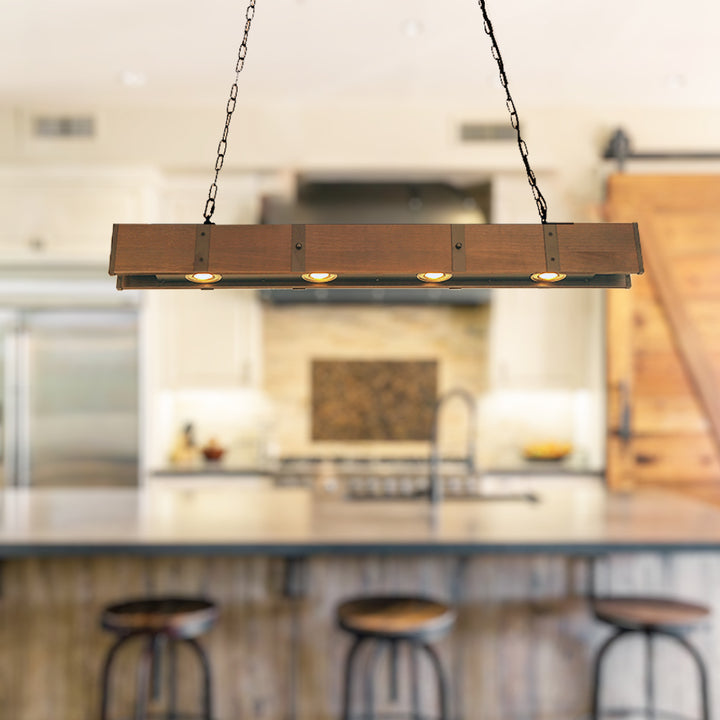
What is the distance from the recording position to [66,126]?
4633 millimetres

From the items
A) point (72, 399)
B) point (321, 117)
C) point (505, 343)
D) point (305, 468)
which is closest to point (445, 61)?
point (321, 117)

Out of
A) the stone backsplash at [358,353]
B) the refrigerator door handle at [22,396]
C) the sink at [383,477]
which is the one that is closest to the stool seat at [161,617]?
the sink at [383,477]

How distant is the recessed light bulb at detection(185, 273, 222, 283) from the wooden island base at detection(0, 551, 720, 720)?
1.32m

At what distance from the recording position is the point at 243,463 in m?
5.14

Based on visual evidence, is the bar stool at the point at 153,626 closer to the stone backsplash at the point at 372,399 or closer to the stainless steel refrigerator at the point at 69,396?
the stainless steel refrigerator at the point at 69,396

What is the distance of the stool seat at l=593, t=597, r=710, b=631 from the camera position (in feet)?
8.05

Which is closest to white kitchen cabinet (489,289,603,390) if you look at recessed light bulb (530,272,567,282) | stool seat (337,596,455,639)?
stool seat (337,596,455,639)

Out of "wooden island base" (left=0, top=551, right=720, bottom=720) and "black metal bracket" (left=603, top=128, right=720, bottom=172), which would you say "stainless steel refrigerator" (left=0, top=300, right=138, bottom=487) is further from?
"black metal bracket" (left=603, top=128, right=720, bottom=172)

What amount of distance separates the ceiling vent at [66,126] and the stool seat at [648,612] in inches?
147

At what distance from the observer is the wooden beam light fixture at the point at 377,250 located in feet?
5.42

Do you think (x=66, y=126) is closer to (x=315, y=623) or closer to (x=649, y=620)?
(x=315, y=623)

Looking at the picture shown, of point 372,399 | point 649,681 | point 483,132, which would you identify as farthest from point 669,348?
point 649,681

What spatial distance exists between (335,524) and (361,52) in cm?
233

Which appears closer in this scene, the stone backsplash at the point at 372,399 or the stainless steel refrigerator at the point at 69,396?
the stainless steel refrigerator at the point at 69,396
